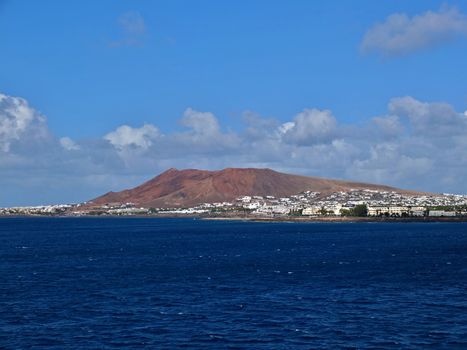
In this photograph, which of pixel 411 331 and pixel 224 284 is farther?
pixel 224 284

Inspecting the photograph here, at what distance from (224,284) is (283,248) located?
4734 centimetres

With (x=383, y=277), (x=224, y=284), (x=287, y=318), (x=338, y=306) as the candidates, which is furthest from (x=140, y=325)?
(x=383, y=277)

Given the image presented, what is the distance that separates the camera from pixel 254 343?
3662cm

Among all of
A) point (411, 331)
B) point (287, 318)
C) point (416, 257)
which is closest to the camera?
point (411, 331)

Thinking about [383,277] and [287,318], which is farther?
[383,277]

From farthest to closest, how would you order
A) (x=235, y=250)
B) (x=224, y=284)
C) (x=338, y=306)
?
(x=235, y=250) < (x=224, y=284) < (x=338, y=306)

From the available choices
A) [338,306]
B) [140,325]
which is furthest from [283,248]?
[140,325]

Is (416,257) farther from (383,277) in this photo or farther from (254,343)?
(254,343)

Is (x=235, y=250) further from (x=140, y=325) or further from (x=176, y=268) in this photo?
(x=140, y=325)

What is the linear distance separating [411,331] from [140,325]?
16524 millimetres

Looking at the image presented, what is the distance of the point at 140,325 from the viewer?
136 feet

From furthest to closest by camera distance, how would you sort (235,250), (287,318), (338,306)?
1. (235,250)
2. (338,306)
3. (287,318)

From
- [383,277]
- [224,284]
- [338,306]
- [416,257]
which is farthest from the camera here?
[416,257]

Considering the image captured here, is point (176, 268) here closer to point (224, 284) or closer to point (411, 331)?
point (224, 284)
